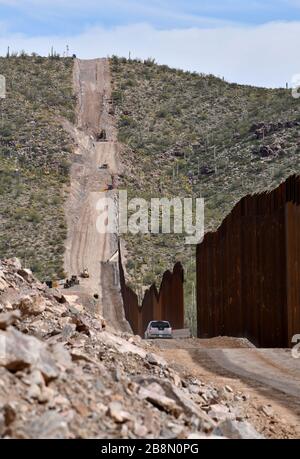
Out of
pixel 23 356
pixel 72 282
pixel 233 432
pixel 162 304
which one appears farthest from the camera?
pixel 72 282

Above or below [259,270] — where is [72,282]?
below

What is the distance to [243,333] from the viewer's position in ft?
125

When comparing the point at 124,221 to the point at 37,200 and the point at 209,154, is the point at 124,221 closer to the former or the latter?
the point at 37,200

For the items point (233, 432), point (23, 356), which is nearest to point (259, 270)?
point (233, 432)

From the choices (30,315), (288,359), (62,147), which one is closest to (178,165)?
(62,147)

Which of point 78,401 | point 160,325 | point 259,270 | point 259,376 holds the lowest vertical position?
point 160,325

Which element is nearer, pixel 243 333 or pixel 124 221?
pixel 243 333

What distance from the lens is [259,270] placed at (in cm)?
3491

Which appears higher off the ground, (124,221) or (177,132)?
(177,132)

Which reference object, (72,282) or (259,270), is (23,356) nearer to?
(259,270)

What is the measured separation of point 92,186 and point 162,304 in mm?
42597

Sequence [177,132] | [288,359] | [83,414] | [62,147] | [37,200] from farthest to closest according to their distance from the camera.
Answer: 1. [177,132]
2. [62,147]
3. [37,200]
4. [288,359]
5. [83,414]

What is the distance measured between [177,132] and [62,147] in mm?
18447

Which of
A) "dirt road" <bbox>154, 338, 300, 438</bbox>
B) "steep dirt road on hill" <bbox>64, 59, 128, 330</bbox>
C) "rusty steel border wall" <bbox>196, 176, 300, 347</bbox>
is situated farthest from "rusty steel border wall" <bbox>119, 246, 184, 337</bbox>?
"dirt road" <bbox>154, 338, 300, 438</bbox>
